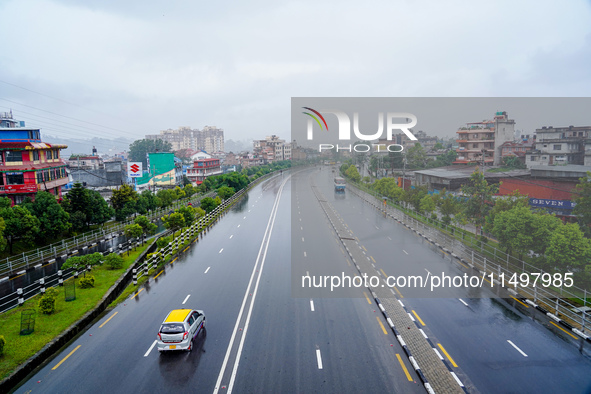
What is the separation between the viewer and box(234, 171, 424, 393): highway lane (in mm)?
12117

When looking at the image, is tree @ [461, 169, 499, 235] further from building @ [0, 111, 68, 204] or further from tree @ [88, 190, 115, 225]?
building @ [0, 111, 68, 204]

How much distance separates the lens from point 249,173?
10994 cm

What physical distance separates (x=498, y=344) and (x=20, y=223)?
28506 mm

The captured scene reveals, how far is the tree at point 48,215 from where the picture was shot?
27.1m

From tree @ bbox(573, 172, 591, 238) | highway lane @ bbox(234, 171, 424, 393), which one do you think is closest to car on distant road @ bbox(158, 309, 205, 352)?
highway lane @ bbox(234, 171, 424, 393)

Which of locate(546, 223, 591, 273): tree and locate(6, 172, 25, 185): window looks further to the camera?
locate(6, 172, 25, 185): window

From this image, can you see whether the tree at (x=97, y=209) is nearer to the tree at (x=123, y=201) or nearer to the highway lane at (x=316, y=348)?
the tree at (x=123, y=201)

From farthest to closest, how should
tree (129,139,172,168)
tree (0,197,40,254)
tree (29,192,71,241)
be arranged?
tree (129,139,172,168) → tree (29,192,71,241) → tree (0,197,40,254)

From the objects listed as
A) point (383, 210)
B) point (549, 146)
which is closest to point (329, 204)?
point (383, 210)

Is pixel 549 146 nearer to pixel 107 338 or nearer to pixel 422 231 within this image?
pixel 422 231

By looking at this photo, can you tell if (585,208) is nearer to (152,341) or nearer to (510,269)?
(510,269)

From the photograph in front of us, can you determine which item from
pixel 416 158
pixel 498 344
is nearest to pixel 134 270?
pixel 498 344

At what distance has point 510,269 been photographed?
73.0ft

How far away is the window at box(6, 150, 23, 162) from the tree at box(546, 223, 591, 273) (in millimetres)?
40263
